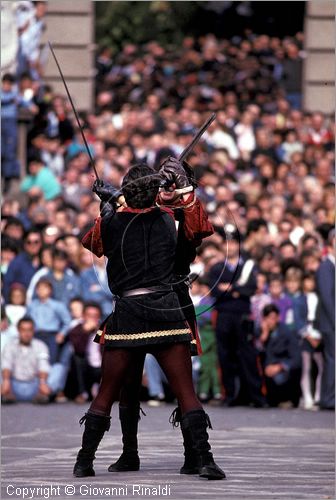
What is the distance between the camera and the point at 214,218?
16.2m

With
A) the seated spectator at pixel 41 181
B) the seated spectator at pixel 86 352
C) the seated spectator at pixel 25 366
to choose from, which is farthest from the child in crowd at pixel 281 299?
the seated spectator at pixel 41 181

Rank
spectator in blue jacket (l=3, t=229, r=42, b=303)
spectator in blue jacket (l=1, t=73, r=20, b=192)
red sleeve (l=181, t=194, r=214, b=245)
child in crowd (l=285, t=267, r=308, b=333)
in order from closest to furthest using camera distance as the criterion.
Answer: red sleeve (l=181, t=194, r=214, b=245) → child in crowd (l=285, t=267, r=308, b=333) → spectator in blue jacket (l=3, t=229, r=42, b=303) → spectator in blue jacket (l=1, t=73, r=20, b=192)

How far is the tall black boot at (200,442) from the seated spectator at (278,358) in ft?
24.6

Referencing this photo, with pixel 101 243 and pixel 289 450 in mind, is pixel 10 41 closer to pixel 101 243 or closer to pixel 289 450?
pixel 289 450

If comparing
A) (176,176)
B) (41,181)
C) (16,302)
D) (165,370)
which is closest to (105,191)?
(176,176)

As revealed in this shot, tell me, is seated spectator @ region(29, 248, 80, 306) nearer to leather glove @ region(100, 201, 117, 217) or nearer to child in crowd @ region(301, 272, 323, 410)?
child in crowd @ region(301, 272, 323, 410)

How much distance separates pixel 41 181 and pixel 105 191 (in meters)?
12.4

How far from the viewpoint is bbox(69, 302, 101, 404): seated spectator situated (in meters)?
18.5

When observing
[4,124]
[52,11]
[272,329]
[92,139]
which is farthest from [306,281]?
[52,11]

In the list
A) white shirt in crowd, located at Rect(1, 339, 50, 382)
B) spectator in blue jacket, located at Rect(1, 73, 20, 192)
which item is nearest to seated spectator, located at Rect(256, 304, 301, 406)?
white shirt in crowd, located at Rect(1, 339, 50, 382)

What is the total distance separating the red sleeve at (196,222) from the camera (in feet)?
35.5

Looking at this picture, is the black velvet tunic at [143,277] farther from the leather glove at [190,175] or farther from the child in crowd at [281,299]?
the child in crowd at [281,299]

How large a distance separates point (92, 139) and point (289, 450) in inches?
508

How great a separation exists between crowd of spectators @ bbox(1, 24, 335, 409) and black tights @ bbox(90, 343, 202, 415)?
0.89 metres
